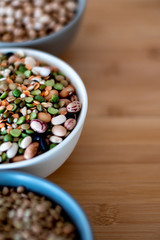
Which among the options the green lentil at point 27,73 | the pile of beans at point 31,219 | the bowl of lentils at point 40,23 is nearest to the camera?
the pile of beans at point 31,219

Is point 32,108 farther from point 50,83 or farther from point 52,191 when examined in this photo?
point 52,191

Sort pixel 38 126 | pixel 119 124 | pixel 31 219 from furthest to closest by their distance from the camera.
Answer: pixel 119 124 → pixel 38 126 → pixel 31 219

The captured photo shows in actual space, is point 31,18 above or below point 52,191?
above

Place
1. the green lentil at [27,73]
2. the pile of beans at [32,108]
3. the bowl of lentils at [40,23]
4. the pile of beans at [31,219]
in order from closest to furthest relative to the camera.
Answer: the pile of beans at [31,219] < the pile of beans at [32,108] < the green lentil at [27,73] < the bowl of lentils at [40,23]

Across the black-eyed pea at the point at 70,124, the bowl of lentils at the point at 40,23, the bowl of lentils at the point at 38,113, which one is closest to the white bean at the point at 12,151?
the bowl of lentils at the point at 38,113

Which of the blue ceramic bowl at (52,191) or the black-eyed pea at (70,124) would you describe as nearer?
the blue ceramic bowl at (52,191)

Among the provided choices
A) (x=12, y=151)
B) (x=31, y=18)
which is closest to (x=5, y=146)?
(x=12, y=151)

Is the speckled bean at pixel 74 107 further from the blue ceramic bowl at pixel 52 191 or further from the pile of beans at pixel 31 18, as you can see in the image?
the pile of beans at pixel 31 18
